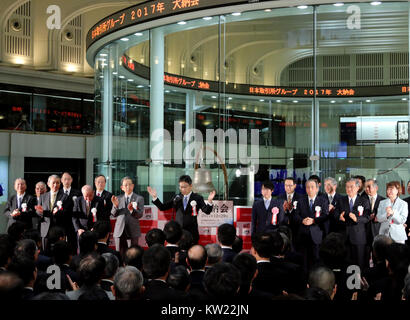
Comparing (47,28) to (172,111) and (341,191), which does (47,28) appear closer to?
(172,111)

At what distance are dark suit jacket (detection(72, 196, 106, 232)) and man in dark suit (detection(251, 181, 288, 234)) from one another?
2.03 metres

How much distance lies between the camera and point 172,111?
9.60 meters

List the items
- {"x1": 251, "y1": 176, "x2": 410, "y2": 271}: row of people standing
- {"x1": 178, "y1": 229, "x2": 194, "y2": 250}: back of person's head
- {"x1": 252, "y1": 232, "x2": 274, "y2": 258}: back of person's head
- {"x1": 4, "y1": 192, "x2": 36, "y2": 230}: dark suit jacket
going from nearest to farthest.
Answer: {"x1": 252, "y1": 232, "x2": 274, "y2": 258}: back of person's head
{"x1": 178, "y1": 229, "x2": 194, "y2": 250}: back of person's head
{"x1": 251, "y1": 176, "x2": 410, "y2": 271}: row of people standing
{"x1": 4, "y1": 192, "x2": 36, "y2": 230}: dark suit jacket

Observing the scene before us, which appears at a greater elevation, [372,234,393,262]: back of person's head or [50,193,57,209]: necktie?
[50,193,57,209]: necktie

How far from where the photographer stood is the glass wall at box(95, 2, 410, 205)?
8.70m

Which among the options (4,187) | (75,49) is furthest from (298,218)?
(75,49)

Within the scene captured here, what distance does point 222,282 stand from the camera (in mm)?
3139

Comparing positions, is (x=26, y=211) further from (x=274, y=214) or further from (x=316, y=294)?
(x=316, y=294)

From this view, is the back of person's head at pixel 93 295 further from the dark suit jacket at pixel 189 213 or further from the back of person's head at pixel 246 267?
the dark suit jacket at pixel 189 213

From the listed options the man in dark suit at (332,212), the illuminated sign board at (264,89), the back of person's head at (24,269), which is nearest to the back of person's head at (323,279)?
the back of person's head at (24,269)

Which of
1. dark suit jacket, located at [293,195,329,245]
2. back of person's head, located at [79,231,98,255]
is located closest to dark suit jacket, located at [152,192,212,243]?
dark suit jacket, located at [293,195,329,245]

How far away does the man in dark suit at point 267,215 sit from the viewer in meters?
6.89

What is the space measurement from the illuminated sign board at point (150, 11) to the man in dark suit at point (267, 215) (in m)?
2.97

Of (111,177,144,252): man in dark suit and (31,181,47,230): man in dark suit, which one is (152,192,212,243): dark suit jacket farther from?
(31,181,47,230): man in dark suit
